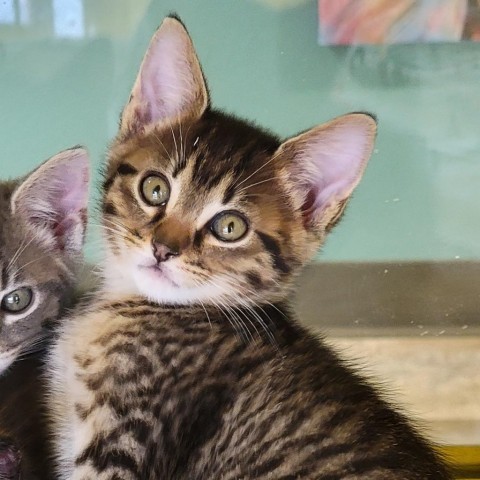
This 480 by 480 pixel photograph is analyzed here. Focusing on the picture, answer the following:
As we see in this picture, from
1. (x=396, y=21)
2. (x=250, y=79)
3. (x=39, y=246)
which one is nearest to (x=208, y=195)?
(x=39, y=246)

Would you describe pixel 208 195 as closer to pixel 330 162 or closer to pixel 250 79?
pixel 330 162

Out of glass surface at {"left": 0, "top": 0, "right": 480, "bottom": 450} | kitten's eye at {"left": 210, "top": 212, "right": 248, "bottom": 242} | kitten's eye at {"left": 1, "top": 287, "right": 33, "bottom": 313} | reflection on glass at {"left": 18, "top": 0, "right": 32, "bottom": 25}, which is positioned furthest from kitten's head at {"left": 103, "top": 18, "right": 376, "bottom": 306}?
reflection on glass at {"left": 18, "top": 0, "right": 32, "bottom": 25}

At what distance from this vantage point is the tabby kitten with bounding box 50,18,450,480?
802 millimetres

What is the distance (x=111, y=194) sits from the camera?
0.91 meters

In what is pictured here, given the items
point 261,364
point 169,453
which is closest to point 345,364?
point 261,364

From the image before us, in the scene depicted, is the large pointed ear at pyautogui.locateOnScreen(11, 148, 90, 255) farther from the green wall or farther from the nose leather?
the green wall

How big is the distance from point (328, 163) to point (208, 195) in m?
0.15

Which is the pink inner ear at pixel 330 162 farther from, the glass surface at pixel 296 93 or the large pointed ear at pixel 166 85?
the glass surface at pixel 296 93

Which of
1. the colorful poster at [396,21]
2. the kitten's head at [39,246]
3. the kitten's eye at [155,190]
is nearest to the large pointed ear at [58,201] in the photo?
the kitten's head at [39,246]

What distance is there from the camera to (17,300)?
924mm

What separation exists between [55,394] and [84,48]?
27.4 inches

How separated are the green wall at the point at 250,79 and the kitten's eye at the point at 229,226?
0.48m

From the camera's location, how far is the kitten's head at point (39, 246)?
919 mm

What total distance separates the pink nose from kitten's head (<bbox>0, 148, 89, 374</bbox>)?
180mm
